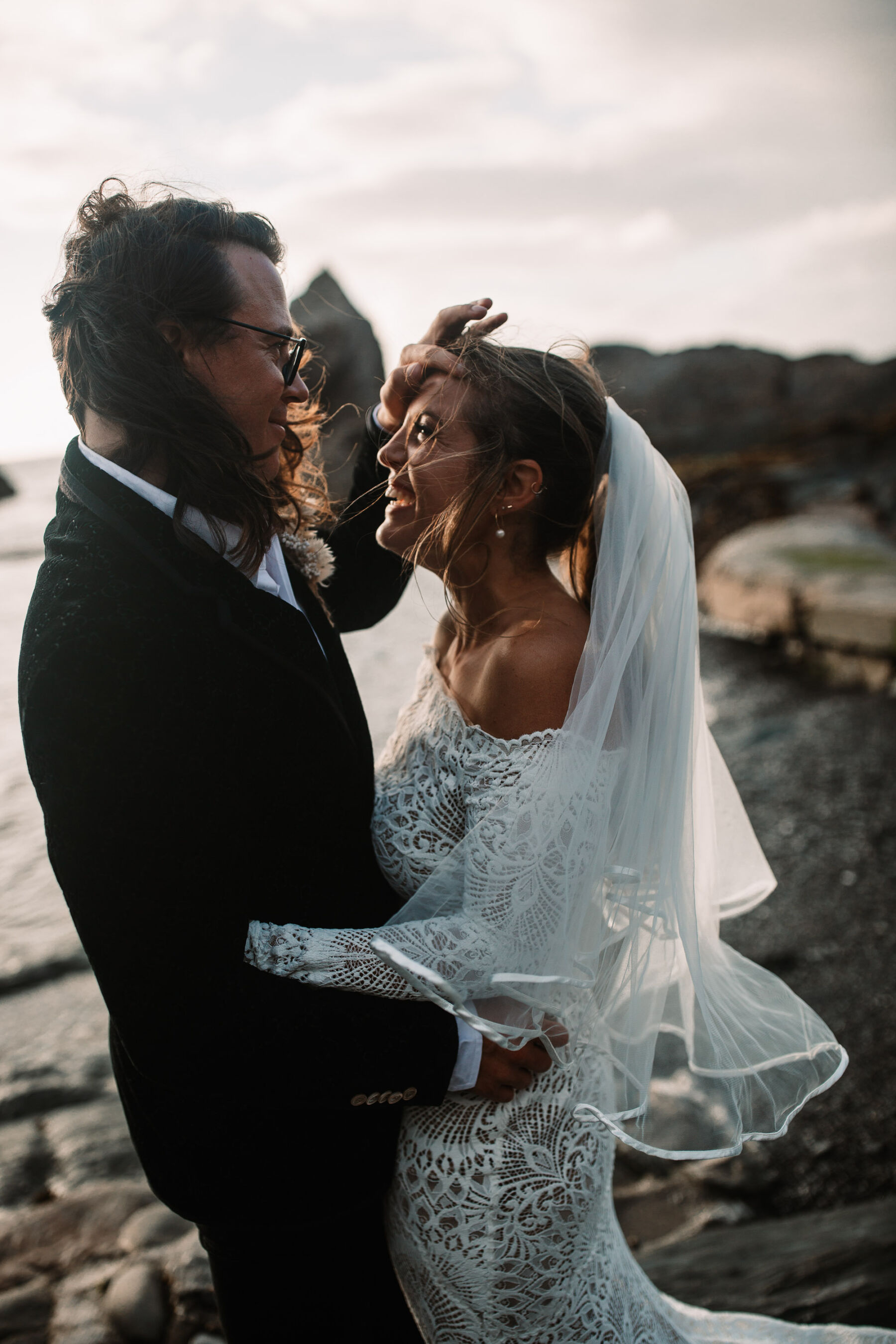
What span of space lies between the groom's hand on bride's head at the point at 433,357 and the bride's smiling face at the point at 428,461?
0.08 feet

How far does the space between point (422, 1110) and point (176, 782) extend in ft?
2.69

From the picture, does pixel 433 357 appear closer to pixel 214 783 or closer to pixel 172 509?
pixel 172 509

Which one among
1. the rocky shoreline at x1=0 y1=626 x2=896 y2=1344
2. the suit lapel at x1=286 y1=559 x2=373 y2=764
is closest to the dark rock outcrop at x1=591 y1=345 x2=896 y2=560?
the rocky shoreline at x1=0 y1=626 x2=896 y2=1344

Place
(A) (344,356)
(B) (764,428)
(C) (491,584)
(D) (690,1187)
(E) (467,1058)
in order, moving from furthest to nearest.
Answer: (B) (764,428) → (A) (344,356) → (D) (690,1187) → (C) (491,584) → (E) (467,1058)

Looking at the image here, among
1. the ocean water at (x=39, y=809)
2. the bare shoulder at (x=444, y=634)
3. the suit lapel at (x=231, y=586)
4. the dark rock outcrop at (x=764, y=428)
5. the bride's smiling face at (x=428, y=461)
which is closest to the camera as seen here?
the suit lapel at (x=231, y=586)

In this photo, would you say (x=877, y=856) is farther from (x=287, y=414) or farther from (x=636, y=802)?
(x=287, y=414)

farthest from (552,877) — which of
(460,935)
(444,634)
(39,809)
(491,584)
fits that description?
(39,809)

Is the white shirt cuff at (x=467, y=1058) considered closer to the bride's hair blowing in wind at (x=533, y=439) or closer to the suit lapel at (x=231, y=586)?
the suit lapel at (x=231, y=586)

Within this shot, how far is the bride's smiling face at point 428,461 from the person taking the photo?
6.05 feet

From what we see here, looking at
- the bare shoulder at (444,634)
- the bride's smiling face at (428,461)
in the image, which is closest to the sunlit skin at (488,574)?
the bride's smiling face at (428,461)

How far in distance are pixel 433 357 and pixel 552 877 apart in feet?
3.69

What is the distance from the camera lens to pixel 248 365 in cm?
158

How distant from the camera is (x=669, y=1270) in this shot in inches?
95.1

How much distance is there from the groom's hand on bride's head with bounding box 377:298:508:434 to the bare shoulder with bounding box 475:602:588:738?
2.00 feet
